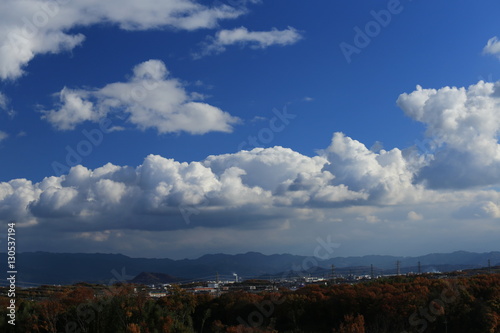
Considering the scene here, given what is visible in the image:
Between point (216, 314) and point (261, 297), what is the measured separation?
140 inches

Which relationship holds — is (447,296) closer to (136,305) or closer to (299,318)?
(299,318)

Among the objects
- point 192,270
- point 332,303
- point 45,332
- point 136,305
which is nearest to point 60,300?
point 45,332

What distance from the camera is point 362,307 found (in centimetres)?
3155

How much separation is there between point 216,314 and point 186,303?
477cm

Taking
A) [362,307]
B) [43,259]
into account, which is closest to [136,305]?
[362,307]

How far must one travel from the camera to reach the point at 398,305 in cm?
2970

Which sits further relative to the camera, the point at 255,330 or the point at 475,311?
the point at 475,311

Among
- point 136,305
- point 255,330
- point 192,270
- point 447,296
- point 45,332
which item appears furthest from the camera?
point 192,270

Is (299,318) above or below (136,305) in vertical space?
below

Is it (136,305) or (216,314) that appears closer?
(136,305)

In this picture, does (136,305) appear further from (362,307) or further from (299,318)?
(362,307)

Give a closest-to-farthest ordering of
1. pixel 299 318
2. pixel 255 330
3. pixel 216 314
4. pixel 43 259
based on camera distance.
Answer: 1. pixel 255 330
2. pixel 299 318
3. pixel 216 314
4. pixel 43 259

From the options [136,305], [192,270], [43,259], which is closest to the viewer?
[136,305]

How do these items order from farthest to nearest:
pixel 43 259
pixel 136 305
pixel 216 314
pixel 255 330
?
pixel 43 259 → pixel 216 314 → pixel 136 305 → pixel 255 330
